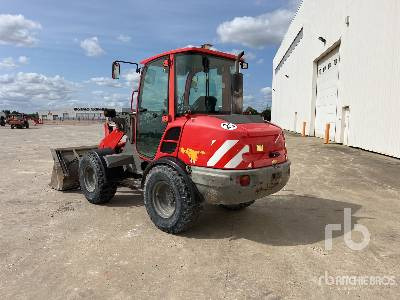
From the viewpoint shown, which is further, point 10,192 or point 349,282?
point 10,192

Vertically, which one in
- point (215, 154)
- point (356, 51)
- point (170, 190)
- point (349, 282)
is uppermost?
point (356, 51)

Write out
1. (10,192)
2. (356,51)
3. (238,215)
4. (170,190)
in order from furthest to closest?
(356,51) < (10,192) < (238,215) < (170,190)

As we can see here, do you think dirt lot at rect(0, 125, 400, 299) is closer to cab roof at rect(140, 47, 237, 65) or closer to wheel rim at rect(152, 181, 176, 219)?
wheel rim at rect(152, 181, 176, 219)

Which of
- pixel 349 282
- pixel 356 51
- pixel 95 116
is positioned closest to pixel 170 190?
pixel 349 282

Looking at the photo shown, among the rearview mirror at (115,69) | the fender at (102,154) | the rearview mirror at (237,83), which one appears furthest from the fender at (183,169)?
the rearview mirror at (115,69)

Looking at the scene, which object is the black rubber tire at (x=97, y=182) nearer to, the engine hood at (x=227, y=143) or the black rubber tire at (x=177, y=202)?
the black rubber tire at (x=177, y=202)

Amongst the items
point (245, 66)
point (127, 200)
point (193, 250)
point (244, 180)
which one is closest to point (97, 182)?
point (127, 200)

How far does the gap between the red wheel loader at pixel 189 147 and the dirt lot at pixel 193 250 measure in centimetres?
48

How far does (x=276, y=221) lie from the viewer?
17.7ft

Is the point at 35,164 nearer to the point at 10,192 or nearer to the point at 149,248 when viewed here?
the point at 10,192

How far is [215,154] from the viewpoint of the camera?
4.21 metres

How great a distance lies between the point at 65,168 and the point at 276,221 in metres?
4.36

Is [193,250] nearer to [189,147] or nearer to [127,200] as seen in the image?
[189,147]

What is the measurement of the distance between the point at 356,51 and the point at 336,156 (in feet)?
20.0
